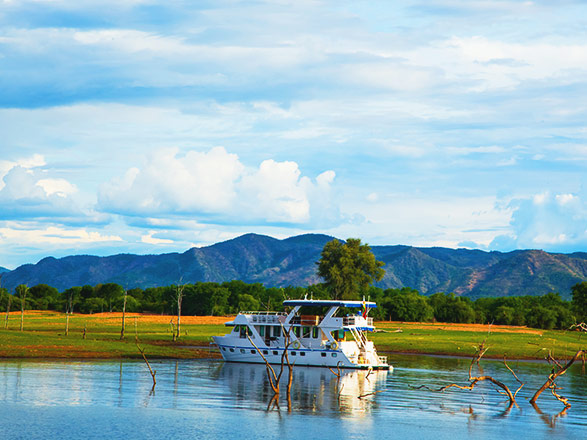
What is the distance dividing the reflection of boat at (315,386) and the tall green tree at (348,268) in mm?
70893

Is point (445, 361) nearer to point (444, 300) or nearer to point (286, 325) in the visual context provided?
point (286, 325)

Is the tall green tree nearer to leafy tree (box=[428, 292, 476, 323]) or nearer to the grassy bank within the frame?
the grassy bank

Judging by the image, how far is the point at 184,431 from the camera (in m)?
42.5

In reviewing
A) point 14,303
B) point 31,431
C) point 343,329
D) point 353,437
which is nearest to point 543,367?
point 343,329

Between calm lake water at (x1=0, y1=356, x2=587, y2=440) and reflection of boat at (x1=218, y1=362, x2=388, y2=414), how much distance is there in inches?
3.7

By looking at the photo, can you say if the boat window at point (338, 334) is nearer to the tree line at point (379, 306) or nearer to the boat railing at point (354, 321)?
the boat railing at point (354, 321)

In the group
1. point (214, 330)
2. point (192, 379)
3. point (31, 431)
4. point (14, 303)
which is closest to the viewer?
point (31, 431)

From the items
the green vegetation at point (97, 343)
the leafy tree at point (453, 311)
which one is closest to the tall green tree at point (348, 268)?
the leafy tree at point (453, 311)

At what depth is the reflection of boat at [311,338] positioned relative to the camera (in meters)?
78.3

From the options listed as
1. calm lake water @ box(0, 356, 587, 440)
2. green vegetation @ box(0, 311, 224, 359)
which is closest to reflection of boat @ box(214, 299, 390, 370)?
calm lake water @ box(0, 356, 587, 440)

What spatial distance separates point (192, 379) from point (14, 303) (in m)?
132

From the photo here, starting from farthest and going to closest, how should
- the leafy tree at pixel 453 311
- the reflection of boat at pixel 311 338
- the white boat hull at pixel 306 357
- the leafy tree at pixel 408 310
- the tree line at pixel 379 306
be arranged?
the leafy tree at pixel 453 311 → the leafy tree at pixel 408 310 → the tree line at pixel 379 306 → the reflection of boat at pixel 311 338 → the white boat hull at pixel 306 357

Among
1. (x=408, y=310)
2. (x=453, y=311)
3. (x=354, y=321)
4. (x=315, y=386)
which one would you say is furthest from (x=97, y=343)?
(x=453, y=311)

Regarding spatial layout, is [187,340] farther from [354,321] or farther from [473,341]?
[473,341]
